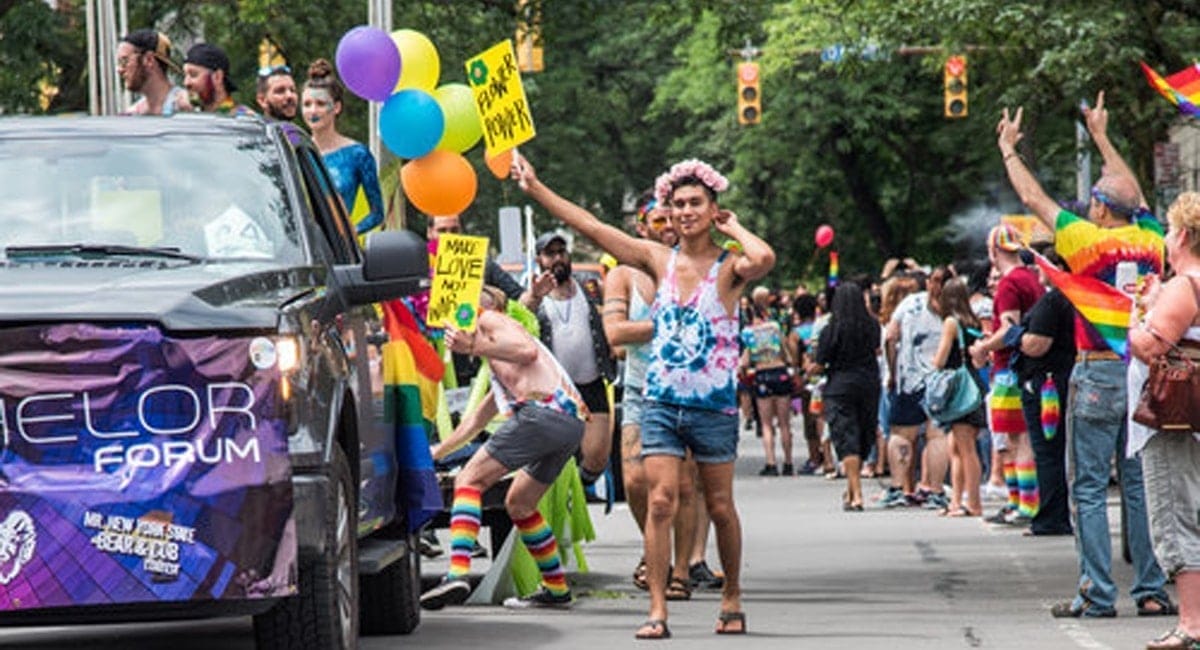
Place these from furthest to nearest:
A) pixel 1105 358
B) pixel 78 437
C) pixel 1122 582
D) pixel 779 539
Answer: pixel 779 539, pixel 1122 582, pixel 1105 358, pixel 78 437

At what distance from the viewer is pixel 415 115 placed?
45.1 ft

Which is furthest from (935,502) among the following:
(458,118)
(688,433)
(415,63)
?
(688,433)

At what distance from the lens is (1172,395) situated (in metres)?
11.4

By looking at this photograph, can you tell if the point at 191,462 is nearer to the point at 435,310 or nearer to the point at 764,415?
the point at 435,310

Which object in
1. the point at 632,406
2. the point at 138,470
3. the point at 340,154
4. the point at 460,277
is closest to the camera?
the point at 138,470

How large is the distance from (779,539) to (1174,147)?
38.2 feet

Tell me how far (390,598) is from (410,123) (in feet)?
8.75

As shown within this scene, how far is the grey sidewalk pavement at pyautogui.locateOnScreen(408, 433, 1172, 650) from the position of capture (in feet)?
40.2

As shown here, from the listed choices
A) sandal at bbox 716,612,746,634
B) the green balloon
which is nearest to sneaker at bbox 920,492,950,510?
the green balloon

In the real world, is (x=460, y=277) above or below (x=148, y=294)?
below

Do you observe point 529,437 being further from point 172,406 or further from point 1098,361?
point 172,406

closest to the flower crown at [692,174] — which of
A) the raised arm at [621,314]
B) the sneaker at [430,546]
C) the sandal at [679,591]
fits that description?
the raised arm at [621,314]

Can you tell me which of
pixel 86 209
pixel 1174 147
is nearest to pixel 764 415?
pixel 1174 147

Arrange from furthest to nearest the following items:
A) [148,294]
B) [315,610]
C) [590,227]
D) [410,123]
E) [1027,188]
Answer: [410,123]
[1027,188]
[590,227]
[315,610]
[148,294]
